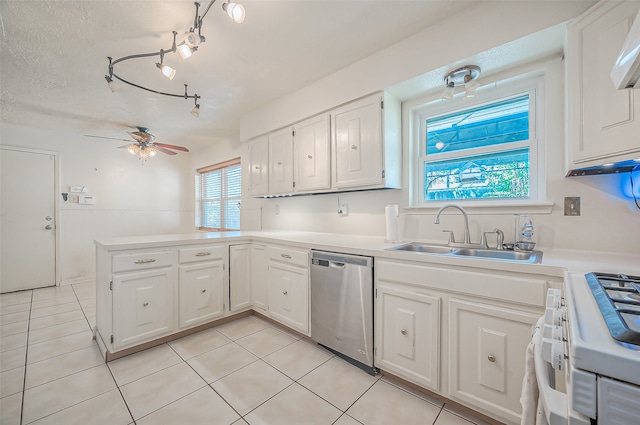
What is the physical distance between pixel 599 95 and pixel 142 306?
3272 millimetres

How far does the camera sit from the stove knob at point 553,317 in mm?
784

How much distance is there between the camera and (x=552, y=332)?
723mm

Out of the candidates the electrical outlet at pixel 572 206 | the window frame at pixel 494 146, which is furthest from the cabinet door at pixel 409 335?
the electrical outlet at pixel 572 206

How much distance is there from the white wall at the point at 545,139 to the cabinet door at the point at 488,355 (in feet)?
2.48

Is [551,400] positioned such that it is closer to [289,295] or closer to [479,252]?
[479,252]

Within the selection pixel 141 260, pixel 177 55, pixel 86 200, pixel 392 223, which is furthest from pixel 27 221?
pixel 392 223

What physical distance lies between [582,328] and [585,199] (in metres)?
1.48

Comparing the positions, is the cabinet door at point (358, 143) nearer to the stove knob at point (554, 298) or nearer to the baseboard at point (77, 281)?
the stove knob at point (554, 298)

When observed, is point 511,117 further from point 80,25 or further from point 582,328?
point 80,25

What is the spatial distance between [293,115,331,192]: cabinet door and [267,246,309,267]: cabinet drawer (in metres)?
0.73

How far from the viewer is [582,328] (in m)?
0.59

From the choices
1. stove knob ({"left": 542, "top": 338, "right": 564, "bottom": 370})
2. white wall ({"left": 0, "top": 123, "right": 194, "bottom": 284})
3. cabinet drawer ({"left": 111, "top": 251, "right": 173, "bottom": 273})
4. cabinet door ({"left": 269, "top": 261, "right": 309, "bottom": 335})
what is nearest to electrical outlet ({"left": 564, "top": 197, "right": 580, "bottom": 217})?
stove knob ({"left": 542, "top": 338, "right": 564, "bottom": 370})

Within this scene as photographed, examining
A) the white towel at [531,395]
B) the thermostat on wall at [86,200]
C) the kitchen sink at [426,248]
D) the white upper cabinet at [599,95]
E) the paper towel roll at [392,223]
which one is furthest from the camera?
the thermostat on wall at [86,200]

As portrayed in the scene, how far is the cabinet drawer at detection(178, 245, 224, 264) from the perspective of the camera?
7.71 ft
